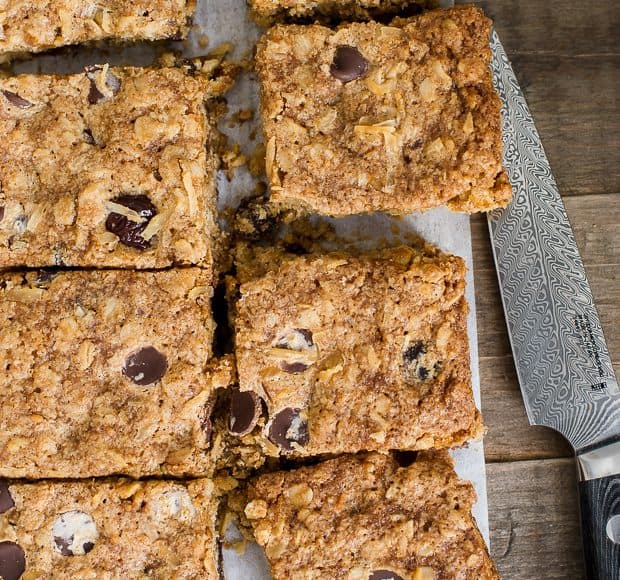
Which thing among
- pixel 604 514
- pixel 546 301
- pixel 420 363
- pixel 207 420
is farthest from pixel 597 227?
pixel 207 420

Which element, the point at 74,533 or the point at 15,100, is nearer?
the point at 74,533

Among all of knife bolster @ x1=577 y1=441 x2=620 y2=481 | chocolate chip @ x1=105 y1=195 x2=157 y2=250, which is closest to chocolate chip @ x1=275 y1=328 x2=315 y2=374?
chocolate chip @ x1=105 y1=195 x2=157 y2=250

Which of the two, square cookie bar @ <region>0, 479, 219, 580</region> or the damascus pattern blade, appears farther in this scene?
the damascus pattern blade

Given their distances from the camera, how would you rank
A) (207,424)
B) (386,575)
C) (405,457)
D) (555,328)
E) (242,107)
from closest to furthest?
(386,575) → (207,424) → (405,457) → (555,328) → (242,107)

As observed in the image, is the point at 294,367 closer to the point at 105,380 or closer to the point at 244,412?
the point at 244,412

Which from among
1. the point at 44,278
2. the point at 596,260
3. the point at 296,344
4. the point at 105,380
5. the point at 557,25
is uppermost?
the point at 557,25

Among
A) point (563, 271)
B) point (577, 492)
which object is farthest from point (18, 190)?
point (577, 492)

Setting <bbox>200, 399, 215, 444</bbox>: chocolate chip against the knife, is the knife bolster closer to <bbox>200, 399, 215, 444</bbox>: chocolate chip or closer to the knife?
the knife
